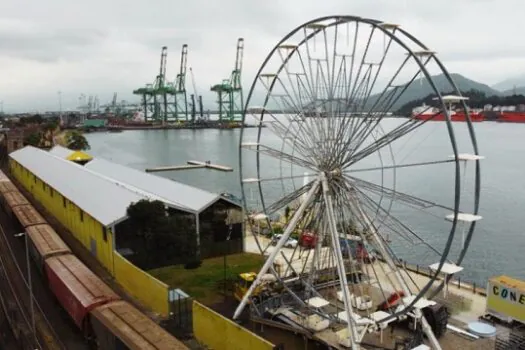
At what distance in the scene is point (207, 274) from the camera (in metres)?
20.2

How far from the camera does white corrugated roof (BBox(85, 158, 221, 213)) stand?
22469 mm

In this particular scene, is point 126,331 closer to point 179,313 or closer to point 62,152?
point 179,313

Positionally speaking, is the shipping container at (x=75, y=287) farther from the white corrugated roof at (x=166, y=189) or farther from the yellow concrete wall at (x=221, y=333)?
the white corrugated roof at (x=166, y=189)

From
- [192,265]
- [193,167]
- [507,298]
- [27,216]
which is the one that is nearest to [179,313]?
[192,265]

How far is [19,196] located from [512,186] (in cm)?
4182

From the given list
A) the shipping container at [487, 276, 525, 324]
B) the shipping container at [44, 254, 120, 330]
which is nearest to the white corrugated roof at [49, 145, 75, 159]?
the shipping container at [44, 254, 120, 330]

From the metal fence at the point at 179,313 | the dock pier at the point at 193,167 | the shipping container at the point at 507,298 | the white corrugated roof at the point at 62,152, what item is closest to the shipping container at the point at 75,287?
the metal fence at the point at 179,313

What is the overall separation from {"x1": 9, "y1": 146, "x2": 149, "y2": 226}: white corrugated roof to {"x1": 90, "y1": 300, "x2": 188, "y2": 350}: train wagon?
6815 mm

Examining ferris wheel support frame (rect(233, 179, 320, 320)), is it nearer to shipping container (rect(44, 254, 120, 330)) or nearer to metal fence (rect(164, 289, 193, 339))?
metal fence (rect(164, 289, 193, 339))

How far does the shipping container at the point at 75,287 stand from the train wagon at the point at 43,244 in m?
0.66

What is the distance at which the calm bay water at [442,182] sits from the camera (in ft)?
97.3

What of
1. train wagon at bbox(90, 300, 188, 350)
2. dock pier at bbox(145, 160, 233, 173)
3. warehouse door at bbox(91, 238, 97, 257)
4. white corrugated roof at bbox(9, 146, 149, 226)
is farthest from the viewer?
dock pier at bbox(145, 160, 233, 173)

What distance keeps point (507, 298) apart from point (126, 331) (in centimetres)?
1016

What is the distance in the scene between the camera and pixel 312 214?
15.0 meters
